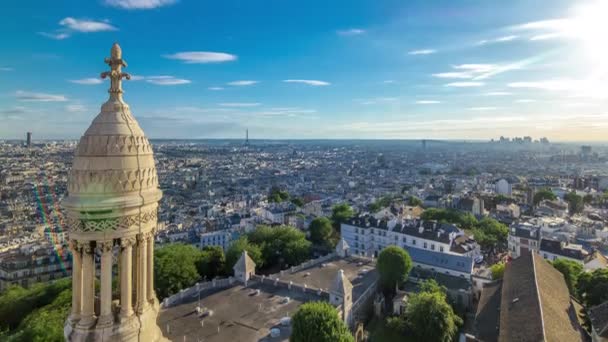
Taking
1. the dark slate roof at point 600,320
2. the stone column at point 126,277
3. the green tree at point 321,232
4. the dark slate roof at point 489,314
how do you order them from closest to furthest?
the stone column at point 126,277
the dark slate roof at point 600,320
the dark slate roof at point 489,314
the green tree at point 321,232

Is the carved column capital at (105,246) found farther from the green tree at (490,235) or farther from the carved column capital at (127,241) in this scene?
the green tree at (490,235)

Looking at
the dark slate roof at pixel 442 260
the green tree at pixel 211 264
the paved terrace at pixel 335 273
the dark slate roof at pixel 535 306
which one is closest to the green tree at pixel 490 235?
the dark slate roof at pixel 442 260

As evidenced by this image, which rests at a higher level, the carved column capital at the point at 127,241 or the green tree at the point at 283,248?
the carved column capital at the point at 127,241

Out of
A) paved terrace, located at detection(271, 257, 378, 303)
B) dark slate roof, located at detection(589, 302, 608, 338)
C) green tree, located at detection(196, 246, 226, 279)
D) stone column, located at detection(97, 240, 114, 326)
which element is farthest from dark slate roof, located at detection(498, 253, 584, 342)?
green tree, located at detection(196, 246, 226, 279)

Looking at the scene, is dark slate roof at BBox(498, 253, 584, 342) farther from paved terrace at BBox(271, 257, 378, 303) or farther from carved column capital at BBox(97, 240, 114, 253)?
carved column capital at BBox(97, 240, 114, 253)

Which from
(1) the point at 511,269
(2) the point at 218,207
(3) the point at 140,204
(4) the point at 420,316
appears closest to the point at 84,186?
(3) the point at 140,204
